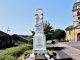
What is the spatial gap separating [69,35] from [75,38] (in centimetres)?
334

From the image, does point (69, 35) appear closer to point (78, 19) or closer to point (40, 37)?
point (78, 19)

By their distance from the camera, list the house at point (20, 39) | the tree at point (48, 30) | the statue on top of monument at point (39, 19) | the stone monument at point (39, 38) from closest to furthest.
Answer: the stone monument at point (39, 38) → the statue on top of monument at point (39, 19) → the tree at point (48, 30) → the house at point (20, 39)

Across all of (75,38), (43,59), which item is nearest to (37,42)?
(43,59)

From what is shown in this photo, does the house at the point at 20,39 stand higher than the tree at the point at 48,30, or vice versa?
the tree at the point at 48,30

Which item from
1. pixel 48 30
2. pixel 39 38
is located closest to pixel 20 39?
pixel 48 30

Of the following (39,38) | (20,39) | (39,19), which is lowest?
(20,39)

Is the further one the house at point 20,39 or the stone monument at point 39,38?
the house at point 20,39

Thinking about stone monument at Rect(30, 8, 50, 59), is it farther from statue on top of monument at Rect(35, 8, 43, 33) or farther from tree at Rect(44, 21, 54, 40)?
tree at Rect(44, 21, 54, 40)

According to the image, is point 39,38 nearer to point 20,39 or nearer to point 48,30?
point 48,30

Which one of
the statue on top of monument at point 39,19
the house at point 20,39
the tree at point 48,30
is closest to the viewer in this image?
the statue on top of monument at point 39,19

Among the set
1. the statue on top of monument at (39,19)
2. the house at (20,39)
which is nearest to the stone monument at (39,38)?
the statue on top of monument at (39,19)

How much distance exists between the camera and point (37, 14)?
8.71m

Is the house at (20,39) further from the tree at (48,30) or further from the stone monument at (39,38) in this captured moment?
the stone monument at (39,38)

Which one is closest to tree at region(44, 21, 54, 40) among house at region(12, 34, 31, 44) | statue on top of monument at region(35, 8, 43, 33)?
statue on top of monument at region(35, 8, 43, 33)
